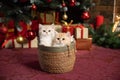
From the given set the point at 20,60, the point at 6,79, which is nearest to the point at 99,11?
→ the point at 20,60

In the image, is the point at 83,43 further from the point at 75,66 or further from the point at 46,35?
the point at 46,35

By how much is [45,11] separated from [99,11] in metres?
0.72

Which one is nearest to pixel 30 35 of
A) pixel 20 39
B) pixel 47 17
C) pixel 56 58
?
pixel 20 39

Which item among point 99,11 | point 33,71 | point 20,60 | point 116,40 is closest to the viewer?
point 33,71

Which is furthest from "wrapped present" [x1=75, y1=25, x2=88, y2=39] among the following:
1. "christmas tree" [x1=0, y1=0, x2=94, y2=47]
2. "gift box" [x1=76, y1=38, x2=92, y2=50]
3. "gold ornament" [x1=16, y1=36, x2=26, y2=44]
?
"gold ornament" [x1=16, y1=36, x2=26, y2=44]

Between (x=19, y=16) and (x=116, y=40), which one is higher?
(x=19, y=16)

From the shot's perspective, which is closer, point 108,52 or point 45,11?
point 108,52

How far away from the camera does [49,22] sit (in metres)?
2.42

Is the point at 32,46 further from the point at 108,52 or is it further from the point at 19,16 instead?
the point at 108,52

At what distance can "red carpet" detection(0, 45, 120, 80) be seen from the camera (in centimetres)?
162

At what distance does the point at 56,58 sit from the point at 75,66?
11.7 inches

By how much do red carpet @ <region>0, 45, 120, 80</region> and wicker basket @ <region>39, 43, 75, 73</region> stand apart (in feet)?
0.17

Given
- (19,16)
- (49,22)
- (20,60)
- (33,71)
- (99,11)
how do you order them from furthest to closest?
(99,11) < (49,22) < (19,16) < (20,60) < (33,71)

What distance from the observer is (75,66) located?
5.95 ft
